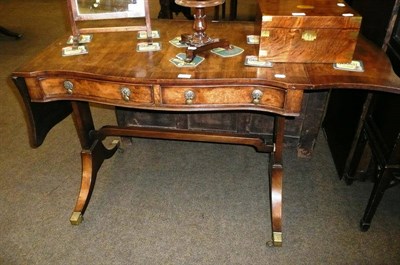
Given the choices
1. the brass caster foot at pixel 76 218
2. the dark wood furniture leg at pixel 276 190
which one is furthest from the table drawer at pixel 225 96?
the brass caster foot at pixel 76 218

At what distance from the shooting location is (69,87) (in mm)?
1322

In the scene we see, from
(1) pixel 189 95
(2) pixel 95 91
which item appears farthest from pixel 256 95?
(2) pixel 95 91

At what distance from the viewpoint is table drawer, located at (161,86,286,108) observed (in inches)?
48.2

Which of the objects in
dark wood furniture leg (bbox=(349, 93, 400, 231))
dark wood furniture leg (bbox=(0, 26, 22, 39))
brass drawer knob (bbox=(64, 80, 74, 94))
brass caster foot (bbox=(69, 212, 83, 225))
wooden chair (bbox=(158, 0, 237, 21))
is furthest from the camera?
dark wood furniture leg (bbox=(0, 26, 22, 39))

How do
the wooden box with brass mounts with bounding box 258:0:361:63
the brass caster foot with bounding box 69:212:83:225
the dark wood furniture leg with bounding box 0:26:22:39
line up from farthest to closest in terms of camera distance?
1. the dark wood furniture leg with bounding box 0:26:22:39
2. the brass caster foot with bounding box 69:212:83:225
3. the wooden box with brass mounts with bounding box 258:0:361:63

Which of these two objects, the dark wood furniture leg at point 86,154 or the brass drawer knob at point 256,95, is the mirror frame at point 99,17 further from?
the brass drawer knob at point 256,95

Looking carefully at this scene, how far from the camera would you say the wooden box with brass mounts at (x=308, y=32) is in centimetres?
117

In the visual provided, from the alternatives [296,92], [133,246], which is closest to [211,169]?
[133,246]

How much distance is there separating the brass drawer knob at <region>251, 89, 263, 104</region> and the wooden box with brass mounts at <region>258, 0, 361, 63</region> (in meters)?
0.16

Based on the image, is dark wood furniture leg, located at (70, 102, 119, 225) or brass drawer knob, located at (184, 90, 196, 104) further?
dark wood furniture leg, located at (70, 102, 119, 225)

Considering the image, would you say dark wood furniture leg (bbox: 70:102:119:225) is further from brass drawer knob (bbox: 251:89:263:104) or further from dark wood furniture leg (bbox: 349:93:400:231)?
dark wood furniture leg (bbox: 349:93:400:231)

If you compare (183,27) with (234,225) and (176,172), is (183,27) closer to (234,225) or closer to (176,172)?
(176,172)

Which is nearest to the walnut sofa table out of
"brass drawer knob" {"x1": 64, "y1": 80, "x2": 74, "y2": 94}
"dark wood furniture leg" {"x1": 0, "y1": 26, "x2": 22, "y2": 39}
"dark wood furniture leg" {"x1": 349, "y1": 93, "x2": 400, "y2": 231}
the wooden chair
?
"brass drawer knob" {"x1": 64, "y1": 80, "x2": 74, "y2": 94}

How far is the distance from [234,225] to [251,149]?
0.71m
